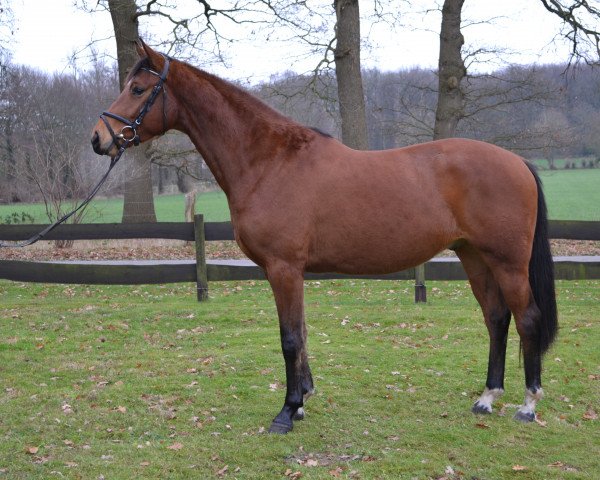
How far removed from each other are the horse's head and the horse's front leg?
4.48ft

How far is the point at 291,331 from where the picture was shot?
14.7 feet

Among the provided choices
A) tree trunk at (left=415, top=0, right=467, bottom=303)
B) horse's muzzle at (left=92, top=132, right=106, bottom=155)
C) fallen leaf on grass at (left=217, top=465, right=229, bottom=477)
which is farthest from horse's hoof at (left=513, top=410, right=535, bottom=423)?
tree trunk at (left=415, top=0, right=467, bottom=303)

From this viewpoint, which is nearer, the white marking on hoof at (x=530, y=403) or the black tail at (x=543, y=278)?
the white marking on hoof at (x=530, y=403)

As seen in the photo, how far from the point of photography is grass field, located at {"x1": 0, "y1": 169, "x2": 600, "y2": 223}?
2297cm

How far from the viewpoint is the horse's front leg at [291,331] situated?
4387 millimetres

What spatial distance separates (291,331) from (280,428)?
0.69m

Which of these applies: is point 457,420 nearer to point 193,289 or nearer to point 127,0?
point 193,289

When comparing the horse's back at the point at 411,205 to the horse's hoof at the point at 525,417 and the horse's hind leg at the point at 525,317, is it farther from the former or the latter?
the horse's hoof at the point at 525,417

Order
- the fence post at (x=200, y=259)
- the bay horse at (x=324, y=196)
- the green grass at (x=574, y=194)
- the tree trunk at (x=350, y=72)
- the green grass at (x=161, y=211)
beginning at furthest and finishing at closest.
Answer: the green grass at (x=574, y=194)
the green grass at (x=161, y=211)
the tree trunk at (x=350, y=72)
the fence post at (x=200, y=259)
the bay horse at (x=324, y=196)

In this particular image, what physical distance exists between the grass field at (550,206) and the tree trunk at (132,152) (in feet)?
5.03

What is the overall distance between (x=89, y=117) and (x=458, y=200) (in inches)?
1070

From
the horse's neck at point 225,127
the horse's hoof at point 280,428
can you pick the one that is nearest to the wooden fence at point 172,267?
the horse's neck at point 225,127

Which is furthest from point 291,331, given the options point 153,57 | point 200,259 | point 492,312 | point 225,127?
point 200,259

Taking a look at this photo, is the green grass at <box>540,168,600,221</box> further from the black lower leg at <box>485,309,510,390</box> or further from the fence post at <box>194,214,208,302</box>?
the black lower leg at <box>485,309,510,390</box>
